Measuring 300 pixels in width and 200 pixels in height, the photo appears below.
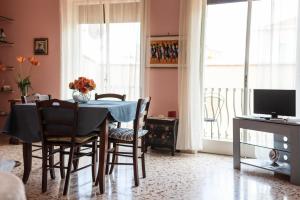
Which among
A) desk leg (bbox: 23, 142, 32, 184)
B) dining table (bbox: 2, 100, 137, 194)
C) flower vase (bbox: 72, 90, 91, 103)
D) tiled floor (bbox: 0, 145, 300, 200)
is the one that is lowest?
tiled floor (bbox: 0, 145, 300, 200)

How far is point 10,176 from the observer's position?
1.40 m

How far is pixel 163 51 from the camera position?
4781 millimetres

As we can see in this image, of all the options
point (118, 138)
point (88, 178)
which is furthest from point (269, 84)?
point (88, 178)

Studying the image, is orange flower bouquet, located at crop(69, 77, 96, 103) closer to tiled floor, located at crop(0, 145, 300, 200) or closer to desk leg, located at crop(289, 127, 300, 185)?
tiled floor, located at crop(0, 145, 300, 200)

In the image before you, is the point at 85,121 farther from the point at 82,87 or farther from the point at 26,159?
the point at 26,159

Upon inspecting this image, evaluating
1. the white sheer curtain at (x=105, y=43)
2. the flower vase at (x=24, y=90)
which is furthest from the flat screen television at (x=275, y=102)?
the flower vase at (x=24, y=90)

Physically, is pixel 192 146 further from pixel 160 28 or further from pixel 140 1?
pixel 140 1

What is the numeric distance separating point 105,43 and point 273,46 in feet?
8.54

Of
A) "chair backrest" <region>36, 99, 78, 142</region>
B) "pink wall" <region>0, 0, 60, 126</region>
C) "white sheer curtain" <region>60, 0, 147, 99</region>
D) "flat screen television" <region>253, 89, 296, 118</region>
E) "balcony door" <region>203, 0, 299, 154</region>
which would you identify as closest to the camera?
"chair backrest" <region>36, 99, 78, 142</region>

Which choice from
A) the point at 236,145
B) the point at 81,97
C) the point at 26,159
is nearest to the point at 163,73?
the point at 236,145

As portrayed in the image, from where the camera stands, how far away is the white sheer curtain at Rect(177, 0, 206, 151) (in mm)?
4508

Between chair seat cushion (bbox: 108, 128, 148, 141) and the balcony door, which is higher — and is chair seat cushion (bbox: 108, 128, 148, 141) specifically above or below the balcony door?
below

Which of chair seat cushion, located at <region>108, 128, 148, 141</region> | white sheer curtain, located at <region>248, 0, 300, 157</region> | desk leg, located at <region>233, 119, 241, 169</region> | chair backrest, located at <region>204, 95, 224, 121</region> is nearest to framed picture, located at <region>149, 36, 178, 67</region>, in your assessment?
chair backrest, located at <region>204, 95, 224, 121</region>

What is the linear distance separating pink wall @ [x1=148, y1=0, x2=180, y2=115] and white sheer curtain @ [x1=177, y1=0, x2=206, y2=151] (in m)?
0.18
